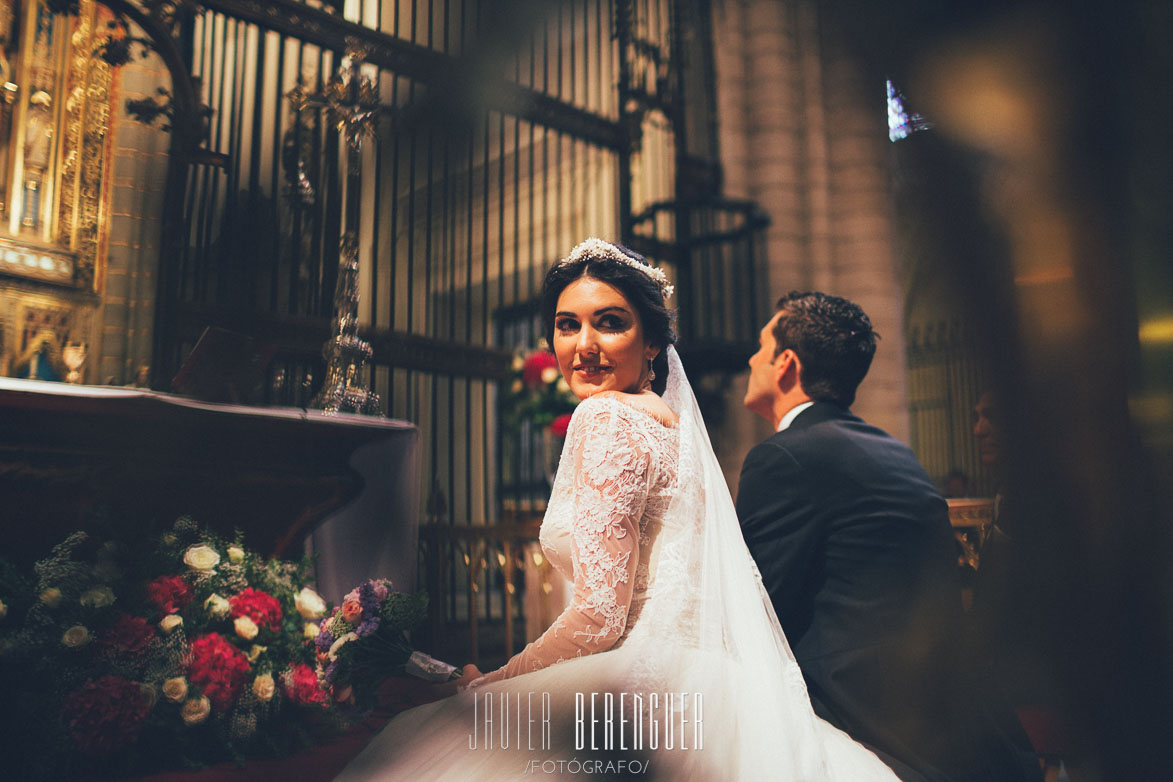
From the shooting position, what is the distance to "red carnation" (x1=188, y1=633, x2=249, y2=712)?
6.36 feet

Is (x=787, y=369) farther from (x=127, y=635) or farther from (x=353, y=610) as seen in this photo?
(x=127, y=635)

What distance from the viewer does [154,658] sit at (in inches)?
75.4

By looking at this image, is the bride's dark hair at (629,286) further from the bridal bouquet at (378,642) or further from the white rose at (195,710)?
the white rose at (195,710)

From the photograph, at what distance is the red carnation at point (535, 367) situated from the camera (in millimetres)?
4691

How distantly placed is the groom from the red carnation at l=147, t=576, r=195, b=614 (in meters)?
1.37

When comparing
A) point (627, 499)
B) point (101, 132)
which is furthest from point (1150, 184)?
point (101, 132)

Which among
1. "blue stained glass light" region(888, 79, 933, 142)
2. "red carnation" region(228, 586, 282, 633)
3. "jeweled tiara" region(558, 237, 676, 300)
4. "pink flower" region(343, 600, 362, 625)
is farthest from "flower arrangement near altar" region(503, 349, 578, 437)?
"blue stained glass light" region(888, 79, 933, 142)

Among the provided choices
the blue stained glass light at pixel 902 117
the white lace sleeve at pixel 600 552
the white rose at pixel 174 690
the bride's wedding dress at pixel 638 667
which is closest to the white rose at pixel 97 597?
the white rose at pixel 174 690

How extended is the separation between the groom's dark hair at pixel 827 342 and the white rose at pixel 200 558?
5.36ft

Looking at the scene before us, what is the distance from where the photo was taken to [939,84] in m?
0.24

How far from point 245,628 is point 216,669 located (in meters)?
0.12

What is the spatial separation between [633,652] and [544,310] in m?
0.88

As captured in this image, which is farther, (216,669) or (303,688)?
(303,688)

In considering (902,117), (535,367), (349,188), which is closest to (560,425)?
(535,367)
